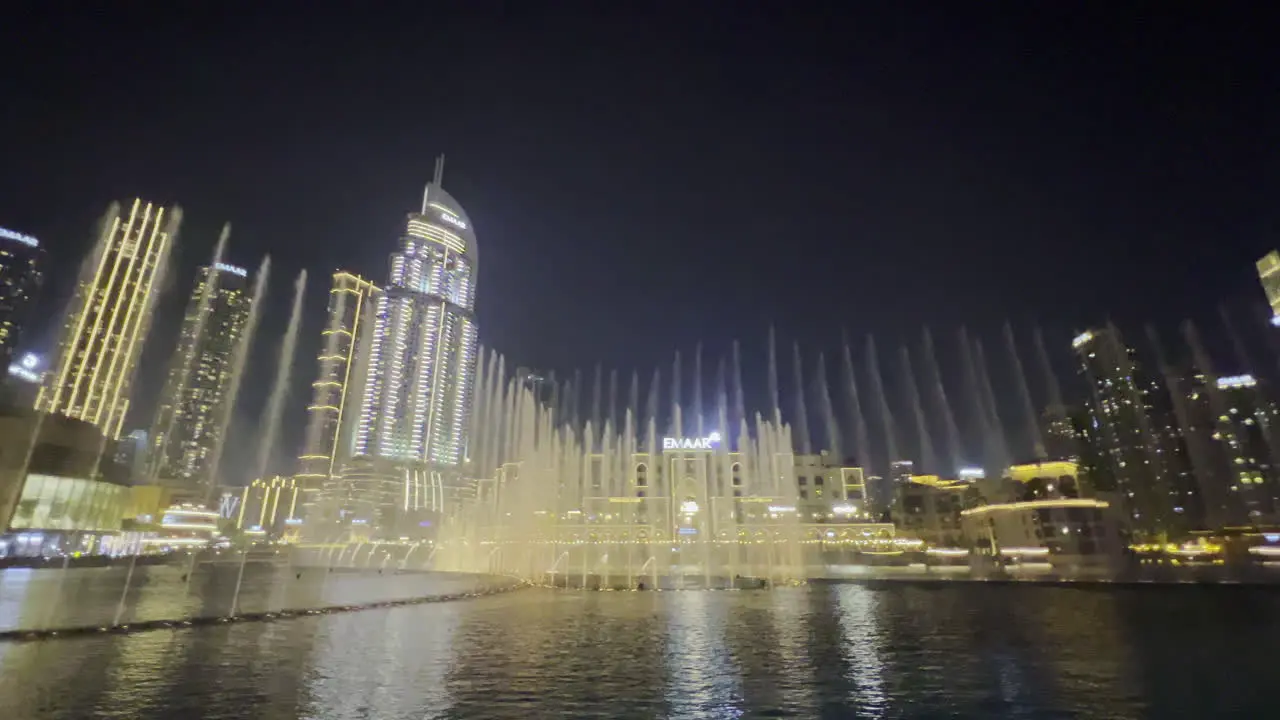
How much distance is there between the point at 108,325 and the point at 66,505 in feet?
202

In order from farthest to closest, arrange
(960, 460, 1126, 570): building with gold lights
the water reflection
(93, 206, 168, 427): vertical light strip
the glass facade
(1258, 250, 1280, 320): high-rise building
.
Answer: (93, 206, 168, 427): vertical light strip < (960, 460, 1126, 570): building with gold lights < the glass facade < (1258, 250, 1280, 320): high-rise building < the water reflection

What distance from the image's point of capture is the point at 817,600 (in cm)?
3466

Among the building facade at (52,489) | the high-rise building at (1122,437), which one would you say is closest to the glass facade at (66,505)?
the building facade at (52,489)

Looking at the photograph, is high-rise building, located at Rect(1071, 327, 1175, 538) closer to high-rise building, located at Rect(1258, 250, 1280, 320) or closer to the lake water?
high-rise building, located at Rect(1258, 250, 1280, 320)

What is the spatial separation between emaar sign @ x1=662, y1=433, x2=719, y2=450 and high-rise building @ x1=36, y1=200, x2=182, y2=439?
11504 cm

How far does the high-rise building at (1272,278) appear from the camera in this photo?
2411 inches

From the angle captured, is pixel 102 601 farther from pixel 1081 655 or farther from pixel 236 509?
pixel 236 509

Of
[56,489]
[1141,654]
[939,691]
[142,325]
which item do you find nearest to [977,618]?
[1141,654]

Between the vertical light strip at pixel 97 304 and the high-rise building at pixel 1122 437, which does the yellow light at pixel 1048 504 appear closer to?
the high-rise building at pixel 1122 437

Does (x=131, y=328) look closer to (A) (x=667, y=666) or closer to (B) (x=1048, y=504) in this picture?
(A) (x=667, y=666)

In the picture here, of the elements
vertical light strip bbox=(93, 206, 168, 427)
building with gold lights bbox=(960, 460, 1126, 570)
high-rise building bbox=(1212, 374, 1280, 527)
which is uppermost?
vertical light strip bbox=(93, 206, 168, 427)

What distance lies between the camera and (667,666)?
55.1ft

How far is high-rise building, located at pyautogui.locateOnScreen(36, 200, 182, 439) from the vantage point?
134 meters

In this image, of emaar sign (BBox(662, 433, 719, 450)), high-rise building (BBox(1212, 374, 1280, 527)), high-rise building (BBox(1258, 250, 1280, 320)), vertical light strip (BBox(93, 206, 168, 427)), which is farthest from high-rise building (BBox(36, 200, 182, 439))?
high-rise building (BBox(1212, 374, 1280, 527))
